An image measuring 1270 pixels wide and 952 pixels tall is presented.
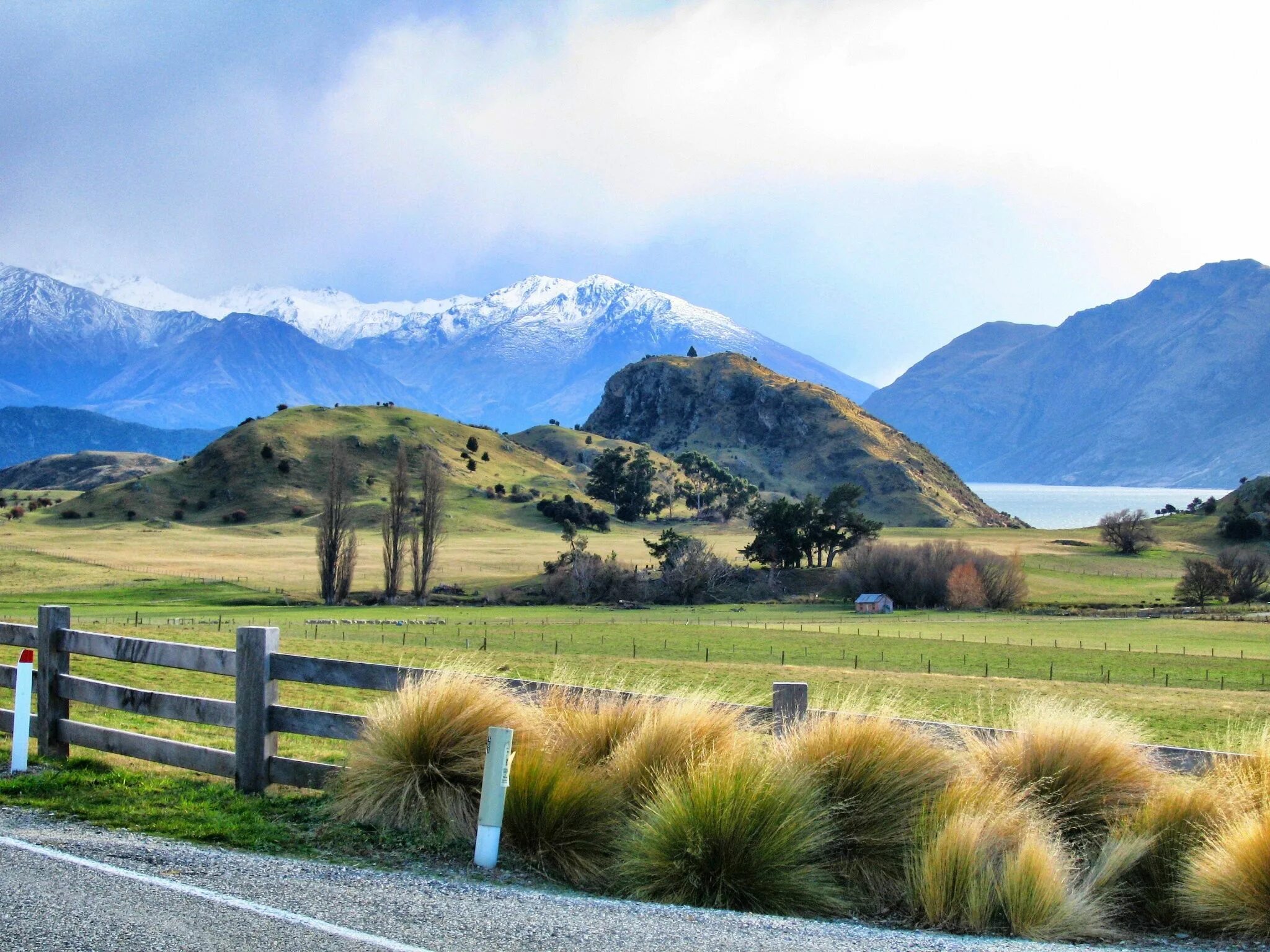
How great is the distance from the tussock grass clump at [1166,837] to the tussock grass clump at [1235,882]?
0.16 metres

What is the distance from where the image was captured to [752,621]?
65.4 m

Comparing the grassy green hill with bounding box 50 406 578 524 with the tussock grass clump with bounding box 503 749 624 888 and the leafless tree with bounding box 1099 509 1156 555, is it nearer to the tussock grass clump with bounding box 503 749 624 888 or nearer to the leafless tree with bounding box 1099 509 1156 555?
the leafless tree with bounding box 1099 509 1156 555

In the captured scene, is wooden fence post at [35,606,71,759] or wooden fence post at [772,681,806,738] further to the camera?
wooden fence post at [35,606,71,759]

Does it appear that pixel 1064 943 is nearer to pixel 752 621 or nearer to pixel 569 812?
pixel 569 812

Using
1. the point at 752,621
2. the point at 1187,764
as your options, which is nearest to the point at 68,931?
the point at 1187,764

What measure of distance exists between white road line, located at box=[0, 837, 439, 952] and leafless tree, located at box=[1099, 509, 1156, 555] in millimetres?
120597

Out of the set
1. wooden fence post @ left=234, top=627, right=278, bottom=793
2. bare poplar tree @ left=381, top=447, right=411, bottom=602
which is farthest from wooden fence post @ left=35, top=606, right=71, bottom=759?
bare poplar tree @ left=381, top=447, right=411, bottom=602

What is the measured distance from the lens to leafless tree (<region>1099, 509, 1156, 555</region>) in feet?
382

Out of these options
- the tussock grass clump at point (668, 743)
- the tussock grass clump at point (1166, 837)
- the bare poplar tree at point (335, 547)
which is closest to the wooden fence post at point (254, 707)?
the tussock grass clump at point (668, 743)

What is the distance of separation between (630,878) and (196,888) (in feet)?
9.31

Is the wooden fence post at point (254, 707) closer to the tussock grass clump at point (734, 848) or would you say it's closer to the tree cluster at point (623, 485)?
the tussock grass clump at point (734, 848)

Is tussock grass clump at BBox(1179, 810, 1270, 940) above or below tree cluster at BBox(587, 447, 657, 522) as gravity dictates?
below

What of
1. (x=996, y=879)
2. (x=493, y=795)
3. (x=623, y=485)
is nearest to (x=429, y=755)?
(x=493, y=795)

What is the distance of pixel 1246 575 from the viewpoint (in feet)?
275
